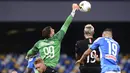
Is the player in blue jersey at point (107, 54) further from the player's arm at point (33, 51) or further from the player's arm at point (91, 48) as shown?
the player's arm at point (33, 51)

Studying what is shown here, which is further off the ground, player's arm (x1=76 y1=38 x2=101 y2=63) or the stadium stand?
player's arm (x1=76 y1=38 x2=101 y2=63)

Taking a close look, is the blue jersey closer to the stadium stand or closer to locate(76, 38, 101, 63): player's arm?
locate(76, 38, 101, 63): player's arm

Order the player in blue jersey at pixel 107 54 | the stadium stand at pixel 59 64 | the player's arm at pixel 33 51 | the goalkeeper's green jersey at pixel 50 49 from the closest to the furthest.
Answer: the player in blue jersey at pixel 107 54 → the goalkeeper's green jersey at pixel 50 49 → the player's arm at pixel 33 51 → the stadium stand at pixel 59 64

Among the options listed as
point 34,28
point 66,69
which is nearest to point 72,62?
point 66,69

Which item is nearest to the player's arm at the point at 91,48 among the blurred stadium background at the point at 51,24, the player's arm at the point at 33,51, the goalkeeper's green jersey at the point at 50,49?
the goalkeeper's green jersey at the point at 50,49

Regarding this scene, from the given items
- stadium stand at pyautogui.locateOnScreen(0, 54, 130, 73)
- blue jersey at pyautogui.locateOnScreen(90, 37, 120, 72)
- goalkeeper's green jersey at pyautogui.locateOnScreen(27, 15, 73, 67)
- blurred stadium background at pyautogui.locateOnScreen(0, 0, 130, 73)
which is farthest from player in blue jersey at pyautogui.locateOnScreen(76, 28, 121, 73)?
stadium stand at pyautogui.locateOnScreen(0, 54, 130, 73)

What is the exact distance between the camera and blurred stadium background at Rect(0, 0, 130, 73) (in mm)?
19438

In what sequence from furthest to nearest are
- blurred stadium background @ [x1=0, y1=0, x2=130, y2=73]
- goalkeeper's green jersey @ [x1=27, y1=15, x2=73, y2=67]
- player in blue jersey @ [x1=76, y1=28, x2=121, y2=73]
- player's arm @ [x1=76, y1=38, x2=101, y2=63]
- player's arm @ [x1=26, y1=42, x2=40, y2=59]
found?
blurred stadium background @ [x1=0, y1=0, x2=130, y2=73] → player's arm @ [x1=26, y1=42, x2=40, y2=59] → goalkeeper's green jersey @ [x1=27, y1=15, x2=73, y2=67] → player's arm @ [x1=76, y1=38, x2=101, y2=63] → player in blue jersey @ [x1=76, y1=28, x2=121, y2=73]

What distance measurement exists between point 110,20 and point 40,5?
2452 mm

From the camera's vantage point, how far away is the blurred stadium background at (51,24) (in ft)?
63.8

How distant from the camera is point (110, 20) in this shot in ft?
64.3

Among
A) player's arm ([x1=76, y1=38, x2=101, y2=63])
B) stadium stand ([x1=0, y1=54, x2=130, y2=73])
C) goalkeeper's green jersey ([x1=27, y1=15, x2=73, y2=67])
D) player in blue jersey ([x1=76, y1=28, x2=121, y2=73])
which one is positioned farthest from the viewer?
stadium stand ([x1=0, y1=54, x2=130, y2=73])

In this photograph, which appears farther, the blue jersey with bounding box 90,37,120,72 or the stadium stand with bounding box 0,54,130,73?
the stadium stand with bounding box 0,54,130,73

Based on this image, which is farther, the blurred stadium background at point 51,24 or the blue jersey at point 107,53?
the blurred stadium background at point 51,24
